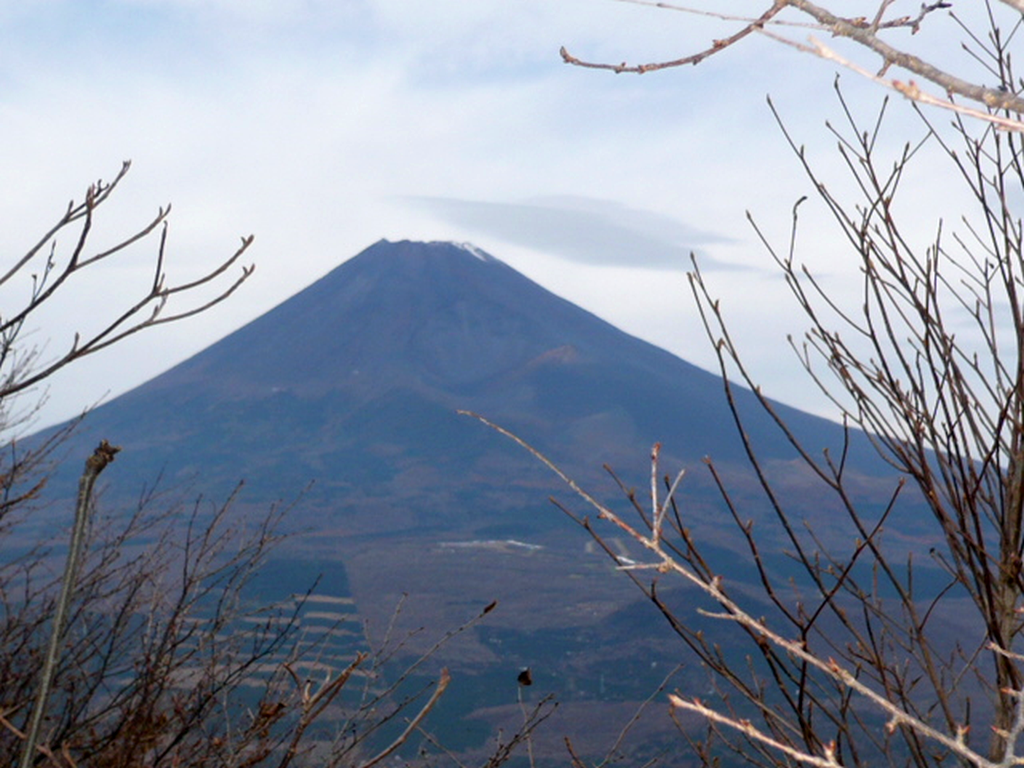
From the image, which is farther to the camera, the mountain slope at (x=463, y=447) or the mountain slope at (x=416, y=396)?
the mountain slope at (x=416, y=396)

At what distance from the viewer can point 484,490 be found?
65.1 metres

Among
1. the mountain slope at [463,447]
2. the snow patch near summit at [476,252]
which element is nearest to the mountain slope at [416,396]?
the mountain slope at [463,447]

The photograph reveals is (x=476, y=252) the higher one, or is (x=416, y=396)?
(x=476, y=252)

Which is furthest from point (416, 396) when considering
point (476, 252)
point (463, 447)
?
point (476, 252)

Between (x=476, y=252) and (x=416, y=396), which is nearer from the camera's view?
(x=416, y=396)

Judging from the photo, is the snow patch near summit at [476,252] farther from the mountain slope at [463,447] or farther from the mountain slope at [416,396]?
the mountain slope at [416,396]

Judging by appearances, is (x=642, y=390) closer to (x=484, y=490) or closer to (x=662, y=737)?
(x=484, y=490)

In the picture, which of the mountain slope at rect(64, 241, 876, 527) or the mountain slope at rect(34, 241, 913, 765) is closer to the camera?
the mountain slope at rect(34, 241, 913, 765)

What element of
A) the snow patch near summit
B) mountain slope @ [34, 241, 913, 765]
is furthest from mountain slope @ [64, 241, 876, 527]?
the snow patch near summit

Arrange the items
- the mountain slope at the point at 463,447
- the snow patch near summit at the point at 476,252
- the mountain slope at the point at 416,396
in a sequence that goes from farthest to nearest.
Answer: the snow patch near summit at the point at 476,252 < the mountain slope at the point at 416,396 < the mountain slope at the point at 463,447

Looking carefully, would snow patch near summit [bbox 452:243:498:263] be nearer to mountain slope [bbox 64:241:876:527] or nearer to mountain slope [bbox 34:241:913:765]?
mountain slope [bbox 34:241:913:765]

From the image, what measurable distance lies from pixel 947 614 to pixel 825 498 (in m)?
16.1

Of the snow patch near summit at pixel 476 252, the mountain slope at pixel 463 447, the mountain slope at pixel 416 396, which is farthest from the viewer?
the snow patch near summit at pixel 476 252

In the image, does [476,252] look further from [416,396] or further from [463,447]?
[463,447]
